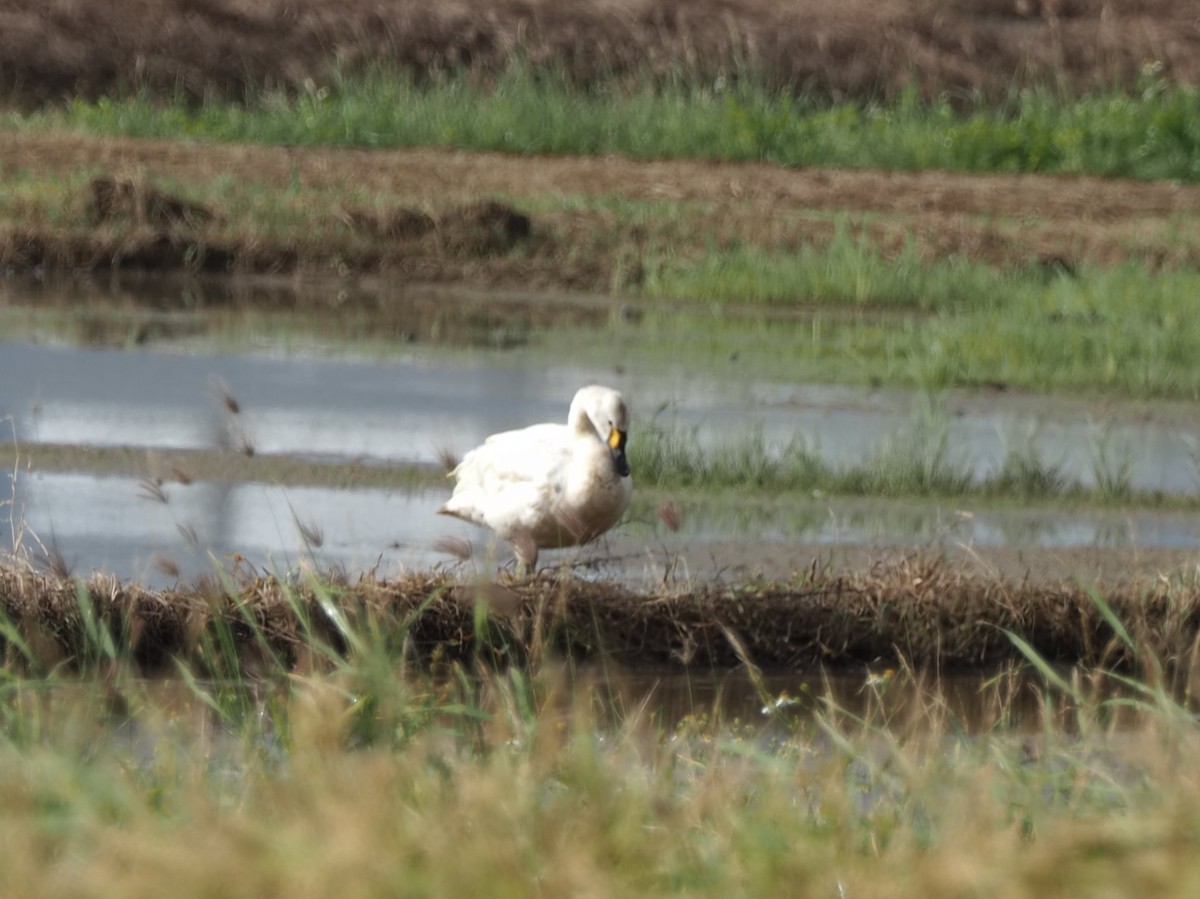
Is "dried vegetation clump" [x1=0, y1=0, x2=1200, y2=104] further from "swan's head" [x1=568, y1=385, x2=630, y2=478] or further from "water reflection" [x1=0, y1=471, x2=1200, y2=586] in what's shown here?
"swan's head" [x1=568, y1=385, x2=630, y2=478]

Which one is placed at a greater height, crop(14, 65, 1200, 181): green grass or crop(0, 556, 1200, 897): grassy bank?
crop(0, 556, 1200, 897): grassy bank

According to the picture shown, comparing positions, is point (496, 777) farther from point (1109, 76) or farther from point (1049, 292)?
point (1109, 76)

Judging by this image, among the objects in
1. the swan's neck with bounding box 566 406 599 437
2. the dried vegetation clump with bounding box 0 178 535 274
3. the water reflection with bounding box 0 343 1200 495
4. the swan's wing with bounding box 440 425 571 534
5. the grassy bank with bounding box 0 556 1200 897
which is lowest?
the water reflection with bounding box 0 343 1200 495

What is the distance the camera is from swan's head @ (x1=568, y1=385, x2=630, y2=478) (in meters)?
6.70

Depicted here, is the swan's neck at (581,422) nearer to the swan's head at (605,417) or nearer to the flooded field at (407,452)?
the swan's head at (605,417)

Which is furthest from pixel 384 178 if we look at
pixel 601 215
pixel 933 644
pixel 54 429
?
pixel 933 644

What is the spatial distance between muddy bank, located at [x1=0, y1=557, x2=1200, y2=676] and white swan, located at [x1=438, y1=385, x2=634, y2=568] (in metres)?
0.32

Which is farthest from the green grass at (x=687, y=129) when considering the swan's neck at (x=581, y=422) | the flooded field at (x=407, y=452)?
the swan's neck at (x=581, y=422)

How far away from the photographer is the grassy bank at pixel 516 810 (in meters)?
2.73

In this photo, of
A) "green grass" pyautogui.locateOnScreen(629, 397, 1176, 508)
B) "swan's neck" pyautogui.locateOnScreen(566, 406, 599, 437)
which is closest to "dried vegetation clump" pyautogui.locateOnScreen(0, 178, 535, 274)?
"green grass" pyautogui.locateOnScreen(629, 397, 1176, 508)

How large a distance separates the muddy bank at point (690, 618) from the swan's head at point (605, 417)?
52 centimetres

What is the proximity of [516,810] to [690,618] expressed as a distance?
10.9ft

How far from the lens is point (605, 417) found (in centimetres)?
680

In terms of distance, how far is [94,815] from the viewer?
3.07 meters
